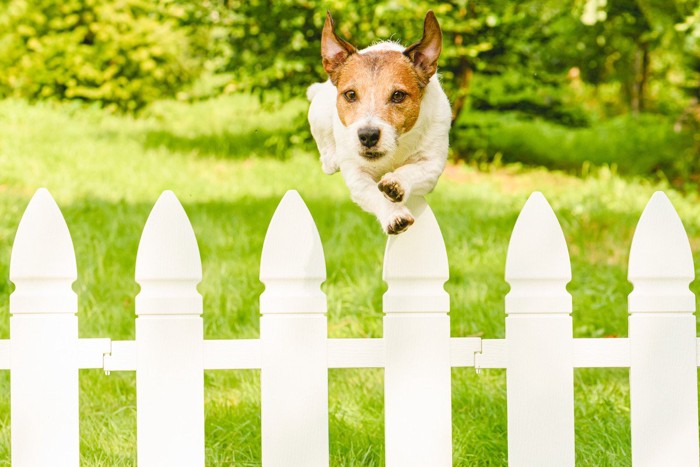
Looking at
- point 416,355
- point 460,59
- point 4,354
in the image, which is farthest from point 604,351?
point 460,59

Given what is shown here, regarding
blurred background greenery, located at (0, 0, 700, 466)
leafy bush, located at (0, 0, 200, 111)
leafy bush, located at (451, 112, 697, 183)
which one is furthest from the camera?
leafy bush, located at (0, 0, 200, 111)

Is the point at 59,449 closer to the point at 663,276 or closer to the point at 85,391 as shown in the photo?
the point at 85,391

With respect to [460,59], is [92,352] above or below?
below

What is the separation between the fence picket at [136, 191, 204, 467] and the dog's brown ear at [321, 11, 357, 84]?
0.87 m

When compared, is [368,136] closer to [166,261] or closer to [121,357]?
→ [166,261]

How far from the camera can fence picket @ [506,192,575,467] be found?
88.3 inches

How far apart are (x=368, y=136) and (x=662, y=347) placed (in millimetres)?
1240

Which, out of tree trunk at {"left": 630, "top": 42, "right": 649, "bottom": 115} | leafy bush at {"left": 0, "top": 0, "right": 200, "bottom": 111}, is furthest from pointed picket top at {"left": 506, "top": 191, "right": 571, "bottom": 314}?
tree trunk at {"left": 630, "top": 42, "right": 649, "bottom": 115}

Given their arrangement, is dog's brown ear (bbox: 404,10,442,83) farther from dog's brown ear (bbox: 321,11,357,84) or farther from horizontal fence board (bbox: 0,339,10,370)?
horizontal fence board (bbox: 0,339,10,370)

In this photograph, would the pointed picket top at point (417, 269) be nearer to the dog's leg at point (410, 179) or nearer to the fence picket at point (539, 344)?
the fence picket at point (539, 344)

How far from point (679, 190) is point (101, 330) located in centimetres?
629

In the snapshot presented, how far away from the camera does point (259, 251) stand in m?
4.88

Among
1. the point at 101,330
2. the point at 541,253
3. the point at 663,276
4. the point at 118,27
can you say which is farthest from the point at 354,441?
the point at 118,27

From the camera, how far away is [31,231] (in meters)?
2.26
